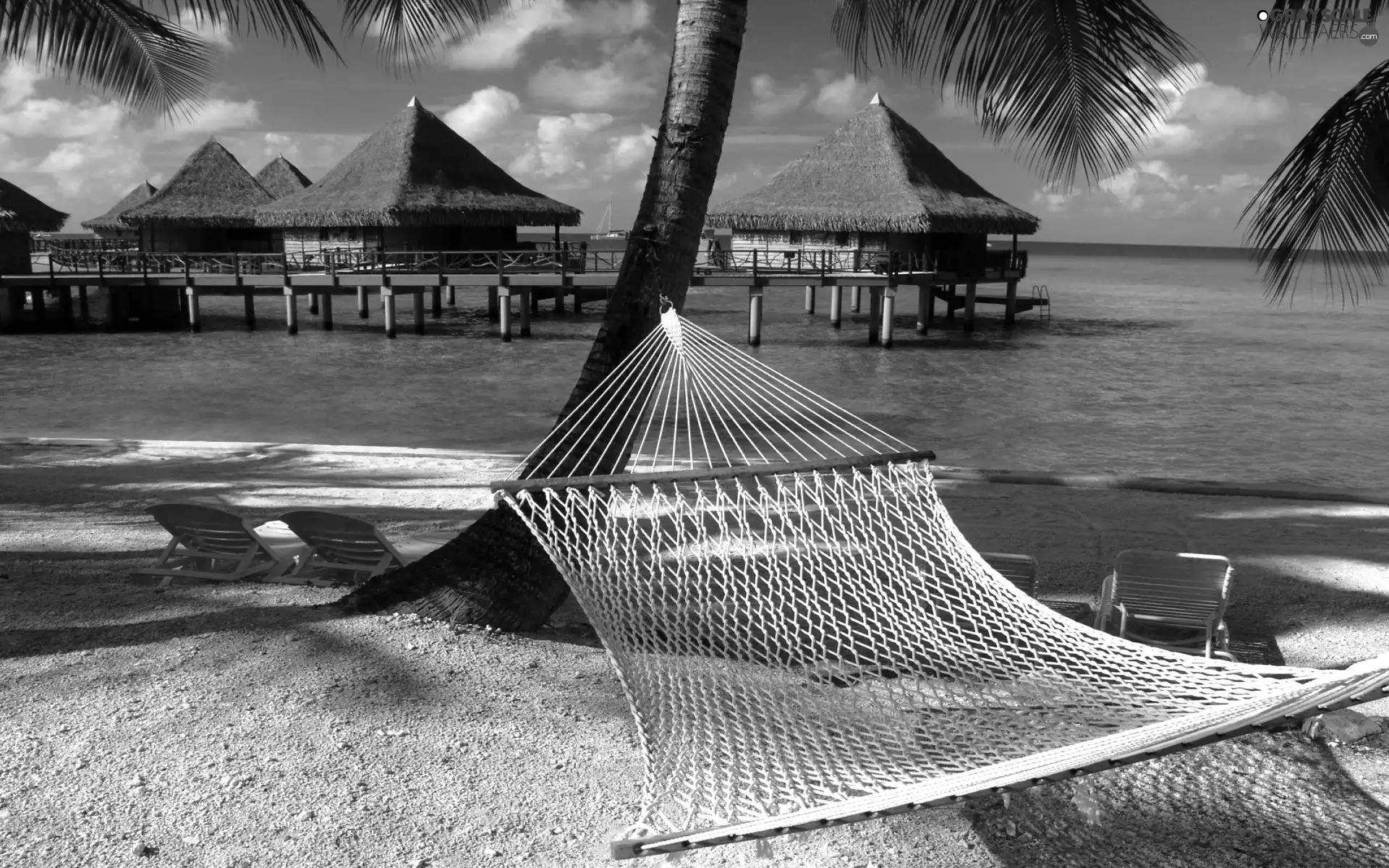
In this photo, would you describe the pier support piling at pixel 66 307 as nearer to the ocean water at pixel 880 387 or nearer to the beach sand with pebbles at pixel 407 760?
the ocean water at pixel 880 387

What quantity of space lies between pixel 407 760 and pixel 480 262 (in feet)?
67.0

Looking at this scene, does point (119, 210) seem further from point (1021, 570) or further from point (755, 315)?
point (1021, 570)

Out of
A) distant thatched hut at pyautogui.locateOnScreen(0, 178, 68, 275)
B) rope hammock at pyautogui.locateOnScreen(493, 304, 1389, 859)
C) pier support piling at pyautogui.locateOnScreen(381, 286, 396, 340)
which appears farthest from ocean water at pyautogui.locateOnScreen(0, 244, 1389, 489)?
rope hammock at pyautogui.locateOnScreen(493, 304, 1389, 859)

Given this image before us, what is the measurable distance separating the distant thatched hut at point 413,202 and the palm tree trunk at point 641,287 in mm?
18851

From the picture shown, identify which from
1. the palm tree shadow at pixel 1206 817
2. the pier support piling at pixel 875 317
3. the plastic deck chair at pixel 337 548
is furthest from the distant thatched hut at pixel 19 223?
the palm tree shadow at pixel 1206 817

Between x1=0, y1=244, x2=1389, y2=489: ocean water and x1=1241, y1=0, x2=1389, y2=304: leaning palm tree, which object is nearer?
x1=1241, y1=0, x2=1389, y2=304: leaning palm tree

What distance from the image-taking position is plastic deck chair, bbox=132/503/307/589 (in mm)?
4512

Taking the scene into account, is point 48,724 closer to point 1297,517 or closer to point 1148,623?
point 1148,623

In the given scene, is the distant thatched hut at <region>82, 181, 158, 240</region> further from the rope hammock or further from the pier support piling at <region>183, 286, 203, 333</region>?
the rope hammock

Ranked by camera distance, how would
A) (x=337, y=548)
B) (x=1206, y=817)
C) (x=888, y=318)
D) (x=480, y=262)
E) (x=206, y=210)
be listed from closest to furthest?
(x=1206, y=817) < (x=337, y=548) < (x=888, y=318) < (x=480, y=262) < (x=206, y=210)

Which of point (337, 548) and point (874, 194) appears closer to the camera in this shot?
point (337, 548)

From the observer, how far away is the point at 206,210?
2636 cm

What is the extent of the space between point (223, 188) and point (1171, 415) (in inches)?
876

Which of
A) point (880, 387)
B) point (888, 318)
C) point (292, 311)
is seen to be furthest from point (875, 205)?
point (292, 311)
